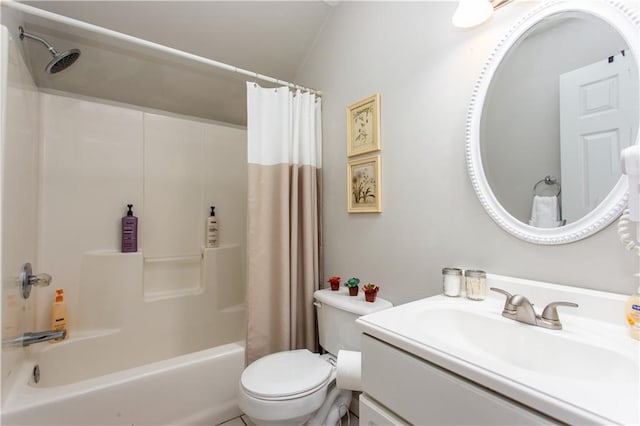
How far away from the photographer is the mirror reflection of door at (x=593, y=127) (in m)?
0.75

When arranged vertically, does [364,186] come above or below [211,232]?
above

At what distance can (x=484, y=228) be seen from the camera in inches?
40.1

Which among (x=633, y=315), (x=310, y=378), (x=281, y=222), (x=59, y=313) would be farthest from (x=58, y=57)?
(x=633, y=315)

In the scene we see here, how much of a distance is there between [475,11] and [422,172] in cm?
60

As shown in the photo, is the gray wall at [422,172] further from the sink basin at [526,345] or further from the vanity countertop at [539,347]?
the sink basin at [526,345]

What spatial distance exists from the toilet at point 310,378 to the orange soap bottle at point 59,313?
1.25 m

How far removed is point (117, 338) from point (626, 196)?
2.49 m

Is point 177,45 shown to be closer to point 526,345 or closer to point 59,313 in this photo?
point 59,313

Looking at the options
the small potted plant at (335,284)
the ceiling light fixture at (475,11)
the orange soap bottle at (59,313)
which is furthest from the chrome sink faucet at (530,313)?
the orange soap bottle at (59,313)

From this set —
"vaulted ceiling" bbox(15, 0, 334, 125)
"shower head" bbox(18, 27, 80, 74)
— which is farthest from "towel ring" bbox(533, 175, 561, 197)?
"shower head" bbox(18, 27, 80, 74)

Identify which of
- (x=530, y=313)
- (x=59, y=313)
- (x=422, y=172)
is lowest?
(x=59, y=313)

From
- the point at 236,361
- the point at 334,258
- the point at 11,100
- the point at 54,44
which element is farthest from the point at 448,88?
the point at 54,44

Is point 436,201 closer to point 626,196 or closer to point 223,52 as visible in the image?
point 626,196

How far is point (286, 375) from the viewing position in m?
1.19
